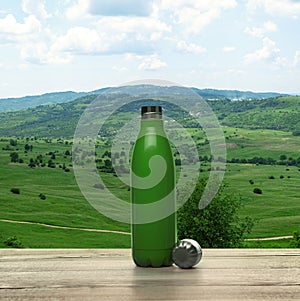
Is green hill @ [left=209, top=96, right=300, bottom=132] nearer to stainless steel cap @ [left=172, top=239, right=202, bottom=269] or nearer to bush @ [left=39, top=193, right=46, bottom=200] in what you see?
bush @ [left=39, top=193, right=46, bottom=200]

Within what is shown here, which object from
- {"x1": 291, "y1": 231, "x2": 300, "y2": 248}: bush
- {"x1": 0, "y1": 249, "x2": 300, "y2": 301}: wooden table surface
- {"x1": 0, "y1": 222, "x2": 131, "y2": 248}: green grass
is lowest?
{"x1": 0, "y1": 222, "x2": 131, "y2": 248}: green grass

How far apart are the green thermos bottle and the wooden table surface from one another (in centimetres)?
9

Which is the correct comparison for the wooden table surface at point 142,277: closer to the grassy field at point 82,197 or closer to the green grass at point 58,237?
the grassy field at point 82,197

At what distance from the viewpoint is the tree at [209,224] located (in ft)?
62.3

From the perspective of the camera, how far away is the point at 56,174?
34.4 metres

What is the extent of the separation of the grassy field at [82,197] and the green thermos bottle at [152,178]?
2073 centimetres

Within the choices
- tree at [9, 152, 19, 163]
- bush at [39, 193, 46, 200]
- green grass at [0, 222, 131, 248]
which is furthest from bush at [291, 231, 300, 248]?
tree at [9, 152, 19, 163]

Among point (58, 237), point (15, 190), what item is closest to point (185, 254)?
point (58, 237)

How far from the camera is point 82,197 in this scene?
107 feet

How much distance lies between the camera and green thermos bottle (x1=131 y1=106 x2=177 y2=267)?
1.33 m

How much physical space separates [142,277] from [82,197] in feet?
103

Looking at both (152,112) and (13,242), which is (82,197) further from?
(152,112)

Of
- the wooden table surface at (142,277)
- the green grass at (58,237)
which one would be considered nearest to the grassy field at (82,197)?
the green grass at (58,237)

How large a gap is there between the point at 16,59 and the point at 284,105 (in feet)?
138
